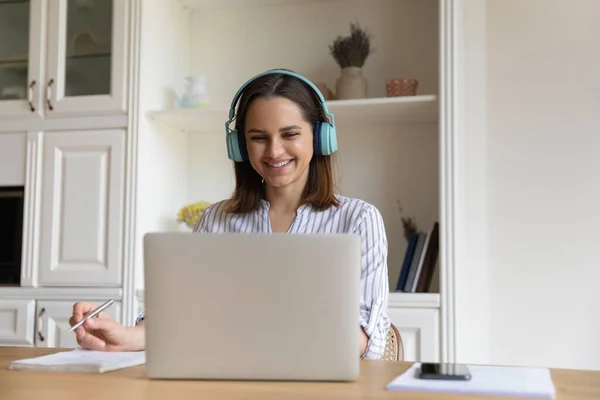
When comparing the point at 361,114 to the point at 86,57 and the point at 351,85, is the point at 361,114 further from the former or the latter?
the point at 86,57

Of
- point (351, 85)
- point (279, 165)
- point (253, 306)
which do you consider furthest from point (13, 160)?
point (253, 306)

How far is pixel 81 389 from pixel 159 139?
76.6 inches

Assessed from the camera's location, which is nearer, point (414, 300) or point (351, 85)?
point (414, 300)

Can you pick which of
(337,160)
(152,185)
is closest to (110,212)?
(152,185)

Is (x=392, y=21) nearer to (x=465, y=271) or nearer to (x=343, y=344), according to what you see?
(x=465, y=271)

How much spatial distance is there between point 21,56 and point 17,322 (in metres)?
1.01

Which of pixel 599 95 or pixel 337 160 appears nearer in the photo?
pixel 599 95

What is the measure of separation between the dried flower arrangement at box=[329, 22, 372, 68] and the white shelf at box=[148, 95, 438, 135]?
20 centimetres

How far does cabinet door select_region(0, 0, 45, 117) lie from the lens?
269 centimetres

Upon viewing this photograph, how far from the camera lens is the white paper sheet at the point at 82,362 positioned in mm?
1005

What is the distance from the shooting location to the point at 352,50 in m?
2.60

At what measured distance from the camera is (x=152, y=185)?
2686 millimetres

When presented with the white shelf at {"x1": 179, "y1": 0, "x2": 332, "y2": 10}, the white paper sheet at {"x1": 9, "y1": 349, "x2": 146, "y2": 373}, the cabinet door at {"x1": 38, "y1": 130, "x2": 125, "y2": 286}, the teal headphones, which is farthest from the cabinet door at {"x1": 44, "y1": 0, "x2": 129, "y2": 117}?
the white paper sheet at {"x1": 9, "y1": 349, "x2": 146, "y2": 373}

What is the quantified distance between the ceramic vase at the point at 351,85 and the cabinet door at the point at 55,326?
111 cm
